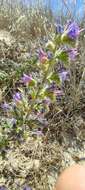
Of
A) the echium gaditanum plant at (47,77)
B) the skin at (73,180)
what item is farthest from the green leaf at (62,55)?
the skin at (73,180)

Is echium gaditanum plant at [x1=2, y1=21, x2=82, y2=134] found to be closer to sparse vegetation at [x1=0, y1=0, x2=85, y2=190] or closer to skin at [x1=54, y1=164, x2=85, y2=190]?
sparse vegetation at [x1=0, y1=0, x2=85, y2=190]

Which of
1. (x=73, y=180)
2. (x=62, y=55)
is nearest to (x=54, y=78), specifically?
(x=62, y=55)

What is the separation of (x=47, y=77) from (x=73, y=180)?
56.2 inches

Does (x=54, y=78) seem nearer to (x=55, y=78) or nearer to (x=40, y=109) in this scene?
(x=55, y=78)

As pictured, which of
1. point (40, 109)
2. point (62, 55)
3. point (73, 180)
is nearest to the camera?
point (73, 180)

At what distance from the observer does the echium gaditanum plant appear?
262 cm

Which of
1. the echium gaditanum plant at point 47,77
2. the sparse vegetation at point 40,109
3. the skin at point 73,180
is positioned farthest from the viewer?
the sparse vegetation at point 40,109

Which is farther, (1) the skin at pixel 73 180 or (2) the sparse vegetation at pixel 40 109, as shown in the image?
(2) the sparse vegetation at pixel 40 109

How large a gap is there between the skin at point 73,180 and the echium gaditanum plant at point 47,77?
1.32 meters

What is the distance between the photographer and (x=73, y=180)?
4.34 feet

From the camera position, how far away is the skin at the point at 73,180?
1311 mm

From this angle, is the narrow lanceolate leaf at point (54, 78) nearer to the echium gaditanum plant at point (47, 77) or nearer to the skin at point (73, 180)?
the echium gaditanum plant at point (47, 77)

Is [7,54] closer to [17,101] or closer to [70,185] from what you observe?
[17,101]

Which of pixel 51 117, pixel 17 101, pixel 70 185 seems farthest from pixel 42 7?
pixel 70 185
